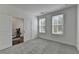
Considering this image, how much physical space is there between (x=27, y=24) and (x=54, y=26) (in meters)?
2.11

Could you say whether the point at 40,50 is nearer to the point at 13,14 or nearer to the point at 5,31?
the point at 5,31

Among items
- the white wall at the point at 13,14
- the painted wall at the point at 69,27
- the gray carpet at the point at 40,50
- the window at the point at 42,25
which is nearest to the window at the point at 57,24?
the painted wall at the point at 69,27

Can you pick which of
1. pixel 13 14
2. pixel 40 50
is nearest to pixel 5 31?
pixel 13 14

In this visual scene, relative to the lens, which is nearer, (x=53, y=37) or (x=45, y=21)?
(x=53, y=37)

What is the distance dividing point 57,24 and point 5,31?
345cm

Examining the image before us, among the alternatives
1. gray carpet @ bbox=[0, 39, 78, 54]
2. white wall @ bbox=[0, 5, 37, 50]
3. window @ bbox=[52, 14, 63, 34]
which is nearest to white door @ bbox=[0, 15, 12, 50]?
white wall @ bbox=[0, 5, 37, 50]

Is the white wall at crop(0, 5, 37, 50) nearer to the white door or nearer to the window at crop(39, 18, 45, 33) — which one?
the white door

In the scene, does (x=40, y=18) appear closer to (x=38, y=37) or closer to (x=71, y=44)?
(x=38, y=37)

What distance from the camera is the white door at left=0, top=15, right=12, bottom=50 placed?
3281 mm

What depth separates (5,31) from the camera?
349 centimetres

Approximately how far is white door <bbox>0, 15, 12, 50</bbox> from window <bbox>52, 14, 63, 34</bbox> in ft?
10.3

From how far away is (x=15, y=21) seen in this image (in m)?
6.98

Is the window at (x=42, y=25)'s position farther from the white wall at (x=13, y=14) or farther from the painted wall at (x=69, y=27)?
the painted wall at (x=69, y=27)
